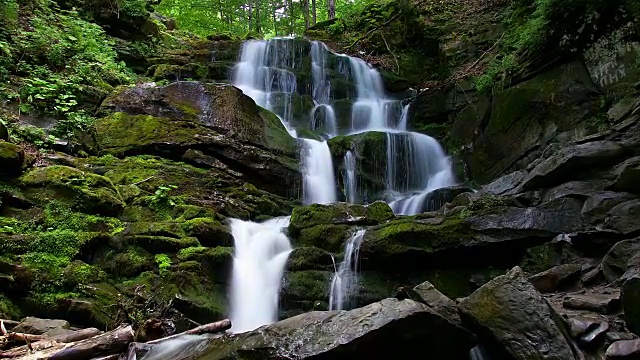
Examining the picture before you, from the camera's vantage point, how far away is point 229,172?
31.9 feet

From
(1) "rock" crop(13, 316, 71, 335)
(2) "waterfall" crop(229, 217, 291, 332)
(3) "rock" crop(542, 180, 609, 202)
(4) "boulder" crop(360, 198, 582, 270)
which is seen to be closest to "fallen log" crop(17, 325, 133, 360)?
(1) "rock" crop(13, 316, 71, 335)

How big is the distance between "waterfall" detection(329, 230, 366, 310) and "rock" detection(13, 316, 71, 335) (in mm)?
3502

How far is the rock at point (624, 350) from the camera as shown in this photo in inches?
133

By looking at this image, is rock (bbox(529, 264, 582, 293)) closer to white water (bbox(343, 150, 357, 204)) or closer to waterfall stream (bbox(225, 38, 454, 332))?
waterfall stream (bbox(225, 38, 454, 332))

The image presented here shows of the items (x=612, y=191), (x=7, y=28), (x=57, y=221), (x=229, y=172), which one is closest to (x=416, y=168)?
(x=229, y=172)

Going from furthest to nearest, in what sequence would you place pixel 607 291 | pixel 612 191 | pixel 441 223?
1. pixel 441 223
2. pixel 612 191
3. pixel 607 291

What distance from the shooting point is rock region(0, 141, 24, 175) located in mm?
6609

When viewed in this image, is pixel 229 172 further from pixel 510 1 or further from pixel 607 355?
pixel 510 1

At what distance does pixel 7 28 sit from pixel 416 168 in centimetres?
1010

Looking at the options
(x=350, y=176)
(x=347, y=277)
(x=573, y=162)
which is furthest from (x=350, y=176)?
(x=573, y=162)

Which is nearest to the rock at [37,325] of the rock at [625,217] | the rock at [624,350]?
the rock at [624,350]

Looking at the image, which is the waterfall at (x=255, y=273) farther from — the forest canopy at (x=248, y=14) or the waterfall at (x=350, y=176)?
the forest canopy at (x=248, y=14)

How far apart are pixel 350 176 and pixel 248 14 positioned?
17.4m

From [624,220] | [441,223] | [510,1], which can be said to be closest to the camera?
[624,220]
